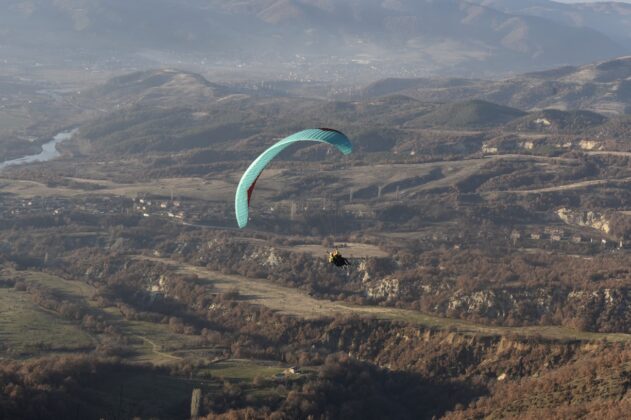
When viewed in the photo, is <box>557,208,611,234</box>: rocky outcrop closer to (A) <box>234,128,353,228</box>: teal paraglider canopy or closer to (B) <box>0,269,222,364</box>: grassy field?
(B) <box>0,269,222,364</box>: grassy field

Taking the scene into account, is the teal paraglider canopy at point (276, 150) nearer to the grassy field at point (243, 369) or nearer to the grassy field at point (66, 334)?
the grassy field at point (243, 369)

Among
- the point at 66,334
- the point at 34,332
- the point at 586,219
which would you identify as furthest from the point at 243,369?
the point at 586,219

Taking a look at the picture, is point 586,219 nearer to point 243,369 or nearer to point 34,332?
point 243,369

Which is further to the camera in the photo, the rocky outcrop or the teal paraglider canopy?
the rocky outcrop

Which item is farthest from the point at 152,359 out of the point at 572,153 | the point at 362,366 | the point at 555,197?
the point at 572,153

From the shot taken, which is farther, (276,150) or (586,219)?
(586,219)

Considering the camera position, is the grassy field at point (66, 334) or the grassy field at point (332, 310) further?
the grassy field at point (66, 334)

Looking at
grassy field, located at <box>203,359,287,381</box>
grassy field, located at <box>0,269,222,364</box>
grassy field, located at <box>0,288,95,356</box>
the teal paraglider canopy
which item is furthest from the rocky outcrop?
the teal paraglider canopy

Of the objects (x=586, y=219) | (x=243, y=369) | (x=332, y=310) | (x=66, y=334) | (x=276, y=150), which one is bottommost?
(x=66, y=334)

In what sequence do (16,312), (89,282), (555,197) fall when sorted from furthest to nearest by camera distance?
(555,197) → (89,282) → (16,312)

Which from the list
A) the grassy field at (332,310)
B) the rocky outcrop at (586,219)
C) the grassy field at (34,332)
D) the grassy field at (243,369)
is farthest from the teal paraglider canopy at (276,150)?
the rocky outcrop at (586,219)

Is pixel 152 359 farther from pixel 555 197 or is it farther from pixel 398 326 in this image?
pixel 555 197
